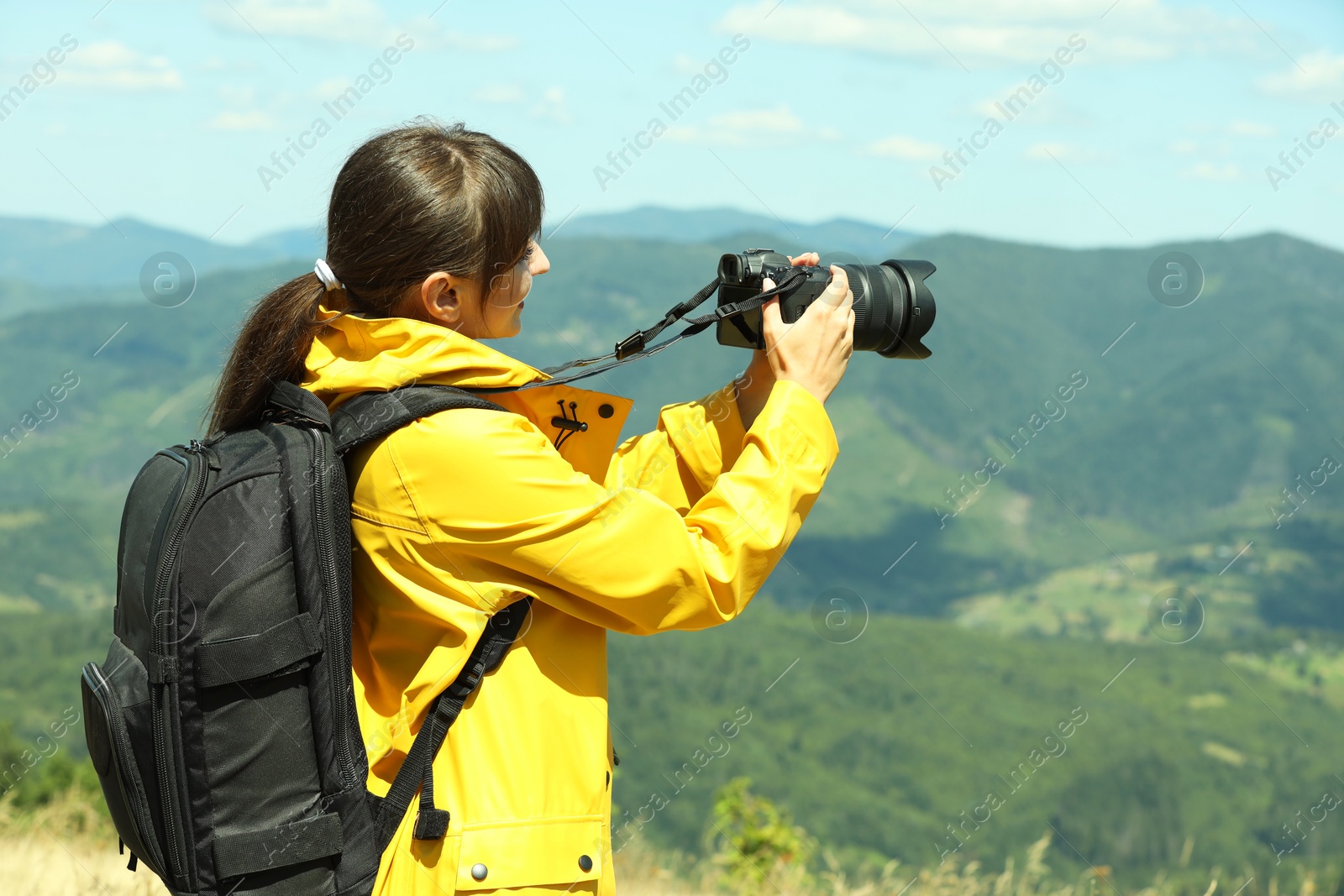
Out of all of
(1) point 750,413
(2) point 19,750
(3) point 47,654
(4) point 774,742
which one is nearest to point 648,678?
(4) point 774,742

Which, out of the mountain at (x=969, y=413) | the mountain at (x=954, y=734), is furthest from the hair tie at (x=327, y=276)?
the mountain at (x=969, y=413)

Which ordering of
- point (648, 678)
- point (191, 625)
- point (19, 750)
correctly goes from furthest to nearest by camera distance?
point (648, 678) → point (19, 750) → point (191, 625)

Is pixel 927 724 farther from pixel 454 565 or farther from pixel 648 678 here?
pixel 454 565

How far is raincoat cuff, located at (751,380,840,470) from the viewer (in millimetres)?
1558

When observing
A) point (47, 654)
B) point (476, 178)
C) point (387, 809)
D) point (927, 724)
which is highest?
point (476, 178)

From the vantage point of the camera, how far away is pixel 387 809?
1.42 m

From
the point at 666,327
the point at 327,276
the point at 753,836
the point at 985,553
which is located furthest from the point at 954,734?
the point at 985,553

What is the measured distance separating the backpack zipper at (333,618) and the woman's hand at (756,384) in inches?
28.6

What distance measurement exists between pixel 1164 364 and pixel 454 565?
182m

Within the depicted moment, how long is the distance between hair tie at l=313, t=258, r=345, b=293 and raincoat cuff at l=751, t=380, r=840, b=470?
23.6 inches

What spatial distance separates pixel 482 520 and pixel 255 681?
0.33 meters

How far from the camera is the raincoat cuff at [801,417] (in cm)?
156

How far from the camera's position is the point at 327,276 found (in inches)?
60.7

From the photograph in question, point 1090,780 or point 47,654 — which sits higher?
point 47,654
